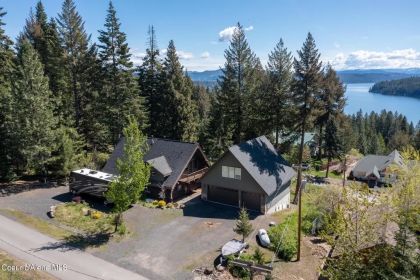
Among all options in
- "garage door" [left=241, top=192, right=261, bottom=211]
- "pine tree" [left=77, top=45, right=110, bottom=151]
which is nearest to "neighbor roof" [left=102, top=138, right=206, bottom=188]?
"garage door" [left=241, top=192, right=261, bottom=211]

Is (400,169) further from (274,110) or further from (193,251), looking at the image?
(274,110)

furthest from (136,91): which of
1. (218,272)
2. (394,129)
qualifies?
(394,129)

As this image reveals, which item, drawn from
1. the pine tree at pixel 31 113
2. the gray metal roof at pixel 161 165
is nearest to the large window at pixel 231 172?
the gray metal roof at pixel 161 165

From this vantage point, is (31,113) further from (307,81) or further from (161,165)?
(307,81)

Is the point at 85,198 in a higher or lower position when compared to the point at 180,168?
lower

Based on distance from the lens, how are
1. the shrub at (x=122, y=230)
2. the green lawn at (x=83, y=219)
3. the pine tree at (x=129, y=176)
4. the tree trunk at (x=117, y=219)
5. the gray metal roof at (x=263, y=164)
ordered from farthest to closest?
the gray metal roof at (x=263, y=164) → the green lawn at (x=83, y=219) → the tree trunk at (x=117, y=219) → the shrub at (x=122, y=230) → the pine tree at (x=129, y=176)

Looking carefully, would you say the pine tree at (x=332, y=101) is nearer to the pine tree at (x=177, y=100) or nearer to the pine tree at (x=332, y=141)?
the pine tree at (x=332, y=141)

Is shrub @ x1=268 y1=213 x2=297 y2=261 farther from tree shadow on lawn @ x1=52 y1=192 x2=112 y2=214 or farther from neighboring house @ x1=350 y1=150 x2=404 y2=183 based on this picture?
neighboring house @ x1=350 y1=150 x2=404 y2=183
